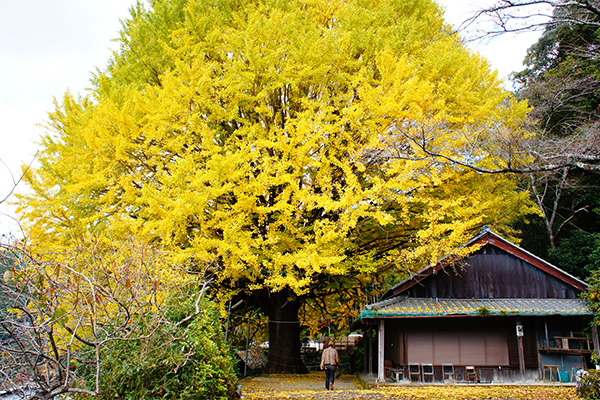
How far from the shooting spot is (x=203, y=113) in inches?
396

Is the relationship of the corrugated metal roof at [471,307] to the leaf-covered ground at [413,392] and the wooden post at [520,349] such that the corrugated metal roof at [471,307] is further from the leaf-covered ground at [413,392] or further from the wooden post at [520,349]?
the leaf-covered ground at [413,392]

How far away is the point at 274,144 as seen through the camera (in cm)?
888

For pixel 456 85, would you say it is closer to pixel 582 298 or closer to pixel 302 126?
pixel 302 126

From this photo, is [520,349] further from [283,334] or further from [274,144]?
[274,144]

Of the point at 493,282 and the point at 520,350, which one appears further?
the point at 493,282

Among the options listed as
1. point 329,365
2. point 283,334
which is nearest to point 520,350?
point 329,365

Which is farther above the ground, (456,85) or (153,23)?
(153,23)

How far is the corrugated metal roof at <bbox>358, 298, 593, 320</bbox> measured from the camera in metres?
10.7

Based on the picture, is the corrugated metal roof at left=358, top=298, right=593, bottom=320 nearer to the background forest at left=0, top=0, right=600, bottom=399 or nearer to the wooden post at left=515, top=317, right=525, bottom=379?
the wooden post at left=515, top=317, right=525, bottom=379

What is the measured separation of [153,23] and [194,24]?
1.71m

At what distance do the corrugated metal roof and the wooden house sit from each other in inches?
1.0

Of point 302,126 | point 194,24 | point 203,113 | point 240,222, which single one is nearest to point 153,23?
point 194,24

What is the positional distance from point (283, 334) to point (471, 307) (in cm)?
574

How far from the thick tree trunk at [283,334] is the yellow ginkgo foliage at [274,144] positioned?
185 centimetres
